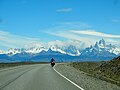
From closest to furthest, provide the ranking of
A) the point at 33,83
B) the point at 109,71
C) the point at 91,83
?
the point at 33,83, the point at 91,83, the point at 109,71

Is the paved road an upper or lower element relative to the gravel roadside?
upper

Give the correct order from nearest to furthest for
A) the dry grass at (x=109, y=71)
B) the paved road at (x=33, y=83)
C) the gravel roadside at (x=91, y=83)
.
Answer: the paved road at (x=33, y=83)
the gravel roadside at (x=91, y=83)
the dry grass at (x=109, y=71)

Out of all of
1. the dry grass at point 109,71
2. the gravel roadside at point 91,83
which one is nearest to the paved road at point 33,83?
the gravel roadside at point 91,83

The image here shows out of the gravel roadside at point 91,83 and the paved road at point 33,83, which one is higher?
the paved road at point 33,83

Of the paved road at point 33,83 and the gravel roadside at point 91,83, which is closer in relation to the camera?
the paved road at point 33,83

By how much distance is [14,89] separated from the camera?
17500 millimetres

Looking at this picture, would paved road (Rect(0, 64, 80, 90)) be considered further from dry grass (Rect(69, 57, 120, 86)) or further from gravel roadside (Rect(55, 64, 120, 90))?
dry grass (Rect(69, 57, 120, 86))

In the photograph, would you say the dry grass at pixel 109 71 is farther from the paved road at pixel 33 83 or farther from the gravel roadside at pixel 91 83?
the paved road at pixel 33 83

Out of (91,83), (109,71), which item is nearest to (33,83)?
(91,83)

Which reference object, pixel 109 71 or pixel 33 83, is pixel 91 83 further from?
pixel 109 71

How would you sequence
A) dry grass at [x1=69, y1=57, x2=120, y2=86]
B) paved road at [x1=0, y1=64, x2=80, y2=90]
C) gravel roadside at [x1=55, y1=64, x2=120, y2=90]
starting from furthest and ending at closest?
dry grass at [x1=69, y1=57, x2=120, y2=86]
gravel roadside at [x1=55, y1=64, x2=120, y2=90]
paved road at [x1=0, y1=64, x2=80, y2=90]

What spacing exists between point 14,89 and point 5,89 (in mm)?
471

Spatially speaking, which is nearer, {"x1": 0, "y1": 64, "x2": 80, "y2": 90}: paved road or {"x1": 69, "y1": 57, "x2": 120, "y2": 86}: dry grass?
{"x1": 0, "y1": 64, "x2": 80, "y2": 90}: paved road

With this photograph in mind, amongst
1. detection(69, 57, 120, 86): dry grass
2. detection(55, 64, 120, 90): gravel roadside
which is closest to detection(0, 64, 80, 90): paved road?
detection(55, 64, 120, 90): gravel roadside
